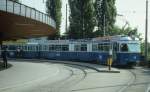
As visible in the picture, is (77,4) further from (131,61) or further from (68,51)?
(131,61)

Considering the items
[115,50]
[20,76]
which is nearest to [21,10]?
[20,76]

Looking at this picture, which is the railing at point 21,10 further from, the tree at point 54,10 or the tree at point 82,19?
the tree at point 54,10

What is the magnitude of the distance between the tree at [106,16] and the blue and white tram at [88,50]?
12.7 meters

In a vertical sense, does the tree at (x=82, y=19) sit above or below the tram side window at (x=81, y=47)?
above

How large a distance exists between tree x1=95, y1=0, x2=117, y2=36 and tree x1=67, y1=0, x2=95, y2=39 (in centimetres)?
155

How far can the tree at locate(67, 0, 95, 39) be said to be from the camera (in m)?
69.4

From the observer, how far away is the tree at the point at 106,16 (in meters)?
69.5

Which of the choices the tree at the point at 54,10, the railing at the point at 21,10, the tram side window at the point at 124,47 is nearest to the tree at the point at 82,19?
the tree at the point at 54,10

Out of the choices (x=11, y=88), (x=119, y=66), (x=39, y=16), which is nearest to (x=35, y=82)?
(x=11, y=88)

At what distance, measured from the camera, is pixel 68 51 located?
54.6 metres

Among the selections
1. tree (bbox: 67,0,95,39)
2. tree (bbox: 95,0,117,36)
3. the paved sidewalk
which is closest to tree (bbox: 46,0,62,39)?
tree (bbox: 67,0,95,39)

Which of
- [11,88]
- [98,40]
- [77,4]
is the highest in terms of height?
[77,4]

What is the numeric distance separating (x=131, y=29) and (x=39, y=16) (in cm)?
5534

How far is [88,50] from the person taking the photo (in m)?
49.2
